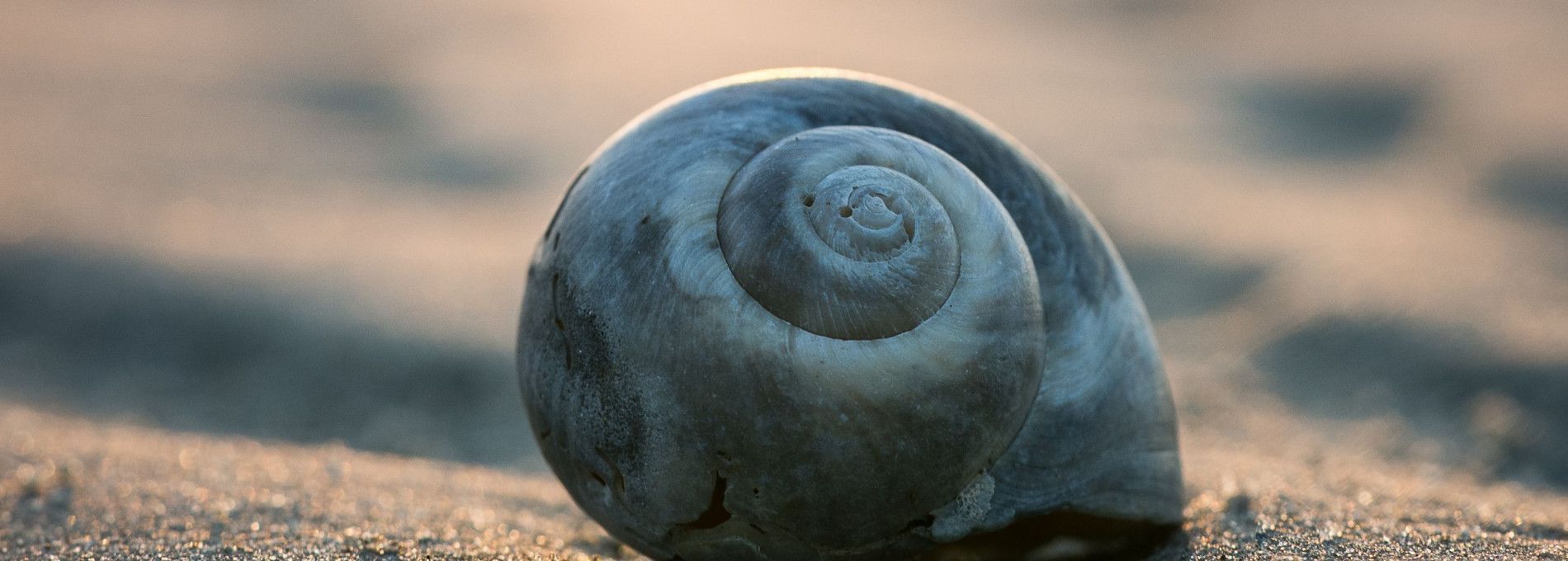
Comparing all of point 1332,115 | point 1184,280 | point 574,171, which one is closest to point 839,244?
point 1184,280

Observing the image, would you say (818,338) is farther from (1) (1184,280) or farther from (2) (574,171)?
(2) (574,171)

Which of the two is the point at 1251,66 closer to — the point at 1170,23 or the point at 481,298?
the point at 1170,23

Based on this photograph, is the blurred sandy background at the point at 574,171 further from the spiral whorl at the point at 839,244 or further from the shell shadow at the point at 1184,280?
the spiral whorl at the point at 839,244

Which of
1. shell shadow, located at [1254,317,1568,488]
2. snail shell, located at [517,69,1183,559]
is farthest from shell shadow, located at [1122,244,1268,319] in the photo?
snail shell, located at [517,69,1183,559]

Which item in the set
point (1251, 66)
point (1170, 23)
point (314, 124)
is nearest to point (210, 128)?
point (314, 124)

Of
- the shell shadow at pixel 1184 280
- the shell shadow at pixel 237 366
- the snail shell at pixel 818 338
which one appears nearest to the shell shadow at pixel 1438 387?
the shell shadow at pixel 1184 280

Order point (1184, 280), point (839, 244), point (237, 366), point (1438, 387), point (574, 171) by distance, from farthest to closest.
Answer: point (574, 171) < point (1184, 280) < point (237, 366) < point (1438, 387) < point (839, 244)
